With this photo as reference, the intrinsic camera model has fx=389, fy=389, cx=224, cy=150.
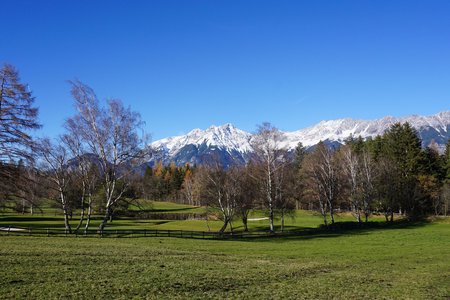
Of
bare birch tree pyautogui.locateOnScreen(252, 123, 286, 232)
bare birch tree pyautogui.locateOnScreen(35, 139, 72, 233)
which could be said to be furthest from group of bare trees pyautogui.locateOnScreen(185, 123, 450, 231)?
bare birch tree pyautogui.locateOnScreen(35, 139, 72, 233)

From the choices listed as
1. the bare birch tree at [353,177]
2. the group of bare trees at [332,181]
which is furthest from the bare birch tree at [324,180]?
the bare birch tree at [353,177]

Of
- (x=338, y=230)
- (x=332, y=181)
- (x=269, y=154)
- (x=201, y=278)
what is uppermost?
(x=269, y=154)

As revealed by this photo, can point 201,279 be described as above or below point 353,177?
below

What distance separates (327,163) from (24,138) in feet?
170

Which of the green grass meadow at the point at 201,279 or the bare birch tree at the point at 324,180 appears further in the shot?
the bare birch tree at the point at 324,180

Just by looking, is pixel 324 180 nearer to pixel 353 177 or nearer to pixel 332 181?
pixel 332 181

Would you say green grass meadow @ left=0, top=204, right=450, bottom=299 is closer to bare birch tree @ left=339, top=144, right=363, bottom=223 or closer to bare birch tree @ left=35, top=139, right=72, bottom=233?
bare birch tree @ left=35, top=139, right=72, bottom=233

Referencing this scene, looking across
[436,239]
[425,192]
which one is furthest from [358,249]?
[425,192]

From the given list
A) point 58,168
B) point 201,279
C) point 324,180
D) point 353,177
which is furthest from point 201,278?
point 353,177

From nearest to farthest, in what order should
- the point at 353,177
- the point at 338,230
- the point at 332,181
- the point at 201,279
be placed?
1. the point at 201,279
2. the point at 338,230
3. the point at 332,181
4. the point at 353,177

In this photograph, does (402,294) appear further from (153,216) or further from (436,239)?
(153,216)

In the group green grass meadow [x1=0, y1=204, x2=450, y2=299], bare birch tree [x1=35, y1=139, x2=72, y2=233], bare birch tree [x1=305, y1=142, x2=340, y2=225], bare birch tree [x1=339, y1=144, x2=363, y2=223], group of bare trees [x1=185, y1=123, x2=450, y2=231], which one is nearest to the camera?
green grass meadow [x1=0, y1=204, x2=450, y2=299]

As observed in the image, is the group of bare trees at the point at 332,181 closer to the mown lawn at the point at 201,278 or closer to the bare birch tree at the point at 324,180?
the bare birch tree at the point at 324,180

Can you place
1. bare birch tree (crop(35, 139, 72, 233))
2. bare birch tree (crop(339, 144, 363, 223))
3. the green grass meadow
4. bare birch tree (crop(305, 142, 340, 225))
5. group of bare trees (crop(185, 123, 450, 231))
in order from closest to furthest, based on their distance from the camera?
the green grass meadow < bare birch tree (crop(35, 139, 72, 233)) < group of bare trees (crop(185, 123, 450, 231)) < bare birch tree (crop(305, 142, 340, 225)) < bare birch tree (crop(339, 144, 363, 223))
